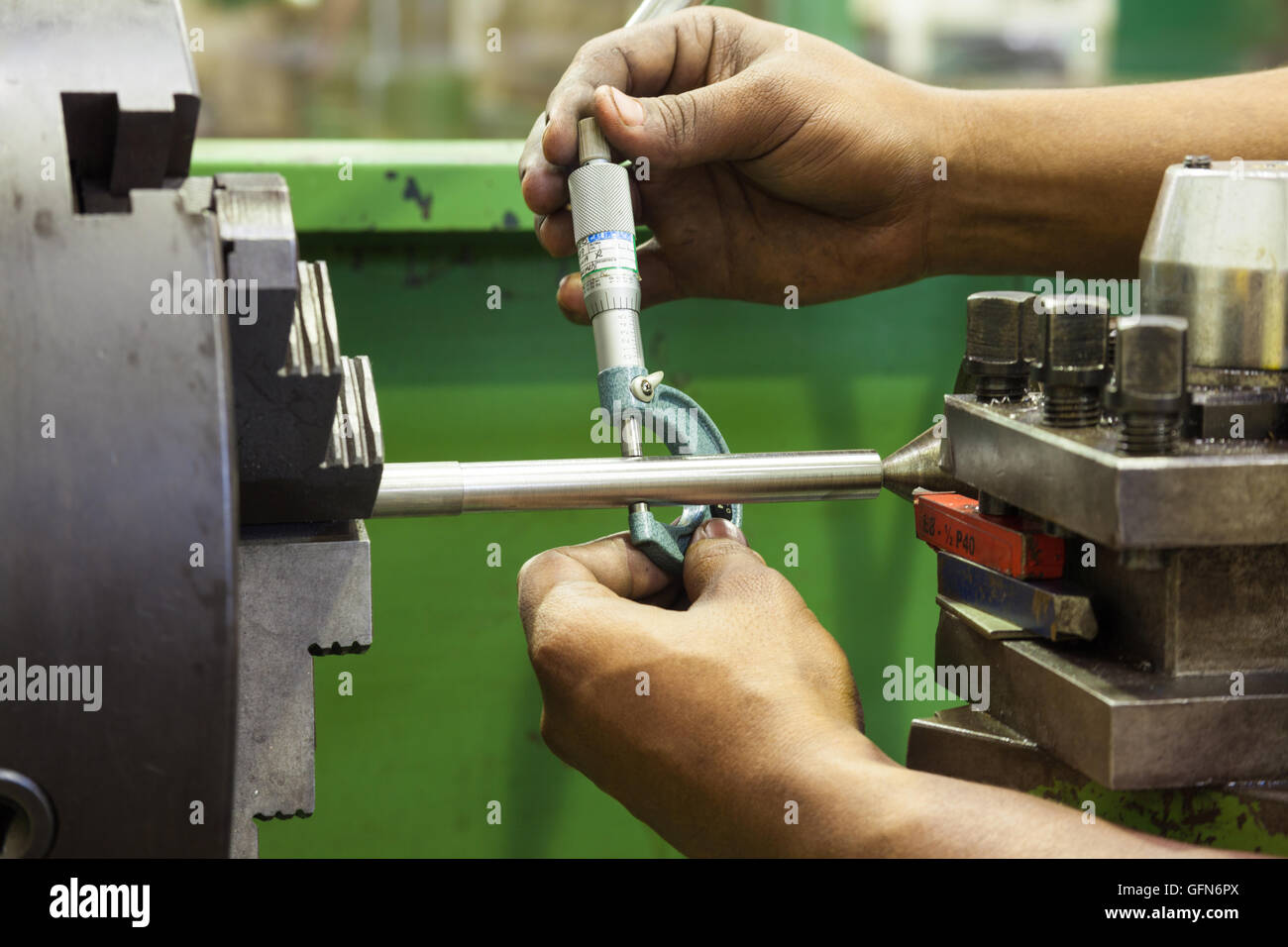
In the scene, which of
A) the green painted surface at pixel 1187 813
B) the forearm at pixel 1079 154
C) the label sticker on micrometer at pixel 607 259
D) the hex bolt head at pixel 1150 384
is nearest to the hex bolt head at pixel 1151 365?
the hex bolt head at pixel 1150 384

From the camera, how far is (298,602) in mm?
537

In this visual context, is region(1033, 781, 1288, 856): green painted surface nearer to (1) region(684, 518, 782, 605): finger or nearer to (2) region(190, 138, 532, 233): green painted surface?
(1) region(684, 518, 782, 605): finger

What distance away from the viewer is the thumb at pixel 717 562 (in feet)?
2.16

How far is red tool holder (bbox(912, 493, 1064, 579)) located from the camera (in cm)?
53

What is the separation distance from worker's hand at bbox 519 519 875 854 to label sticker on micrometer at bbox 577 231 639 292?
20 cm

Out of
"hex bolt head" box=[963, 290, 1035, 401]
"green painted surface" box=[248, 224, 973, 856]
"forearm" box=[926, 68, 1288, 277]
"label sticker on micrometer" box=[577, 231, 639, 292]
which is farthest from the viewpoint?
"green painted surface" box=[248, 224, 973, 856]

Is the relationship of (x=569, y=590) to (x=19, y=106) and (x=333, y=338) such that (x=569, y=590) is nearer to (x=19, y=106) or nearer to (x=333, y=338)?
(x=333, y=338)

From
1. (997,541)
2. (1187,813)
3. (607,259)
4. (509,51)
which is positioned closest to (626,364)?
(607,259)

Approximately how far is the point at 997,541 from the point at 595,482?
234mm

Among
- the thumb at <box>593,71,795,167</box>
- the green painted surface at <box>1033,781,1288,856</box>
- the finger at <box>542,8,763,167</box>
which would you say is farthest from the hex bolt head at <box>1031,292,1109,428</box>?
the finger at <box>542,8,763,167</box>

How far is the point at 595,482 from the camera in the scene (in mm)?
681

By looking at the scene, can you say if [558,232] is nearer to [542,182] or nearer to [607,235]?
[542,182]

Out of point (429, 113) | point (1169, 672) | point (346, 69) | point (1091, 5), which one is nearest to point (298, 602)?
point (1169, 672)

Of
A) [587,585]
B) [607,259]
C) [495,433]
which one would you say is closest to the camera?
[587,585]
